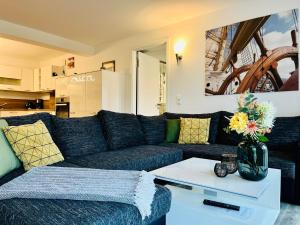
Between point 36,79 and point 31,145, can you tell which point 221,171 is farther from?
point 36,79

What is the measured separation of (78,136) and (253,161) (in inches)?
64.6

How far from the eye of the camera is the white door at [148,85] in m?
5.04

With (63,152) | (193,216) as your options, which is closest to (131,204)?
(193,216)

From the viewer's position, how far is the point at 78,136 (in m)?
2.42

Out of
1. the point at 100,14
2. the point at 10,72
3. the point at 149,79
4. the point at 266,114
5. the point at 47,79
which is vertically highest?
the point at 100,14

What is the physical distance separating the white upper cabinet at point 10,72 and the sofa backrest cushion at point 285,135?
6287 millimetres

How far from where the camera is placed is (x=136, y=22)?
13.7 ft

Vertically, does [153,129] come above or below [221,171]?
above

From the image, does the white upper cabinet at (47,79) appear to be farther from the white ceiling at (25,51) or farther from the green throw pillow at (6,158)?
the green throw pillow at (6,158)

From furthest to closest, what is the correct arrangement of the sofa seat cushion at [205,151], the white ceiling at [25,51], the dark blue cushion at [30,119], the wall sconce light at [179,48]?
the white ceiling at [25,51] → the wall sconce light at [179,48] → the sofa seat cushion at [205,151] → the dark blue cushion at [30,119]

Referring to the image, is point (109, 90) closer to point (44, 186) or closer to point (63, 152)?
point (63, 152)

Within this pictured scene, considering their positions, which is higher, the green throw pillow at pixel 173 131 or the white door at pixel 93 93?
the white door at pixel 93 93

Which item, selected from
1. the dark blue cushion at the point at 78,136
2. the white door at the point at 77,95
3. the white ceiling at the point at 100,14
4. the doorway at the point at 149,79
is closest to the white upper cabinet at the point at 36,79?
the white door at the point at 77,95

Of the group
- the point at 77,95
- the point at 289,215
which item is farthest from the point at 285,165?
the point at 77,95
